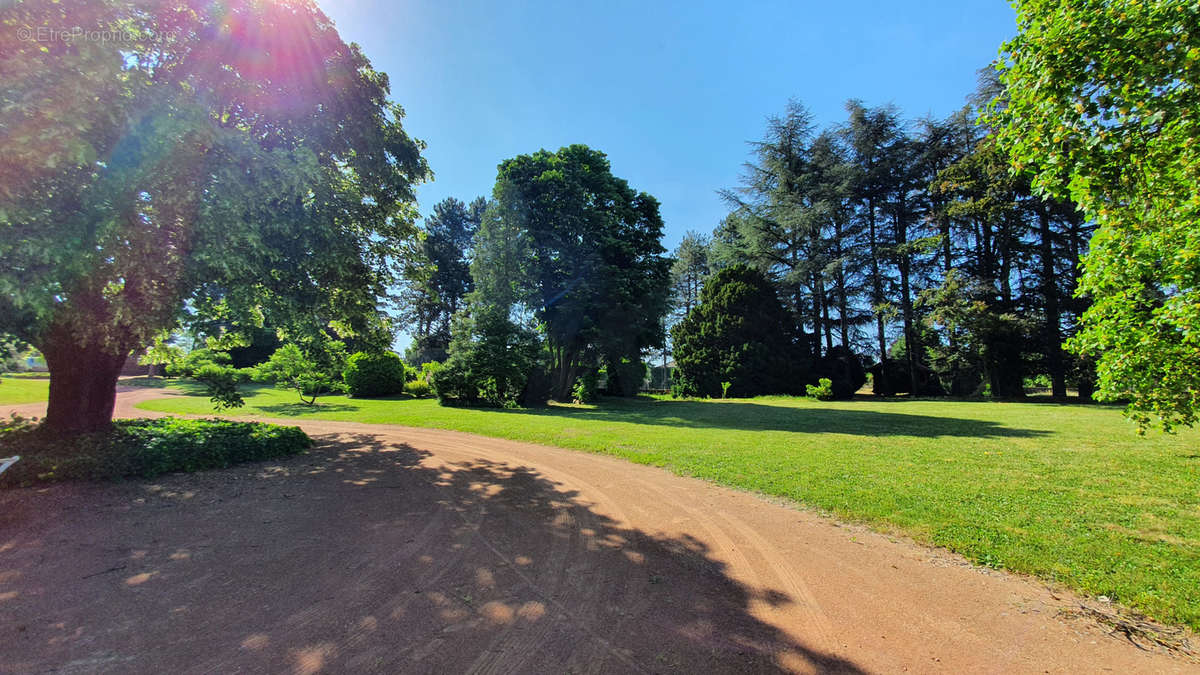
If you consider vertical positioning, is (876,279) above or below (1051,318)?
above

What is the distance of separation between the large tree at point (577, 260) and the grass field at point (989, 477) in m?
8.08

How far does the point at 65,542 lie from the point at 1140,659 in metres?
8.34

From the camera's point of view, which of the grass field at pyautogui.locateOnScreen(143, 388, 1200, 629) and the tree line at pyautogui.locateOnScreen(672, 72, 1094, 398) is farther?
the tree line at pyautogui.locateOnScreen(672, 72, 1094, 398)

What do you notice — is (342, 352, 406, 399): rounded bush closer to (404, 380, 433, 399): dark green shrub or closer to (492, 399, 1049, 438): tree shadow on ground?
(404, 380, 433, 399): dark green shrub

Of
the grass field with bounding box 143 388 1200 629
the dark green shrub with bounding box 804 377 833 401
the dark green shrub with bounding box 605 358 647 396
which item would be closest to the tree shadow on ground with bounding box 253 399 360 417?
the grass field with bounding box 143 388 1200 629

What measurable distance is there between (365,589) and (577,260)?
754 inches

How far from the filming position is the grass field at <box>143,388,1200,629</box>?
12.6 ft

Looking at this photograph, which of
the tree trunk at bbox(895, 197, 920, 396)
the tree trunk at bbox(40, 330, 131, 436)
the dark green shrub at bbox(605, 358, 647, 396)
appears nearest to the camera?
the tree trunk at bbox(40, 330, 131, 436)

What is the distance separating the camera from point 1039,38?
4.69 m

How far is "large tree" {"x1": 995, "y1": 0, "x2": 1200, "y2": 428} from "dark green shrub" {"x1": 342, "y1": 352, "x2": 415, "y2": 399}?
26.0 meters

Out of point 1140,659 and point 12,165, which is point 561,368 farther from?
point 1140,659

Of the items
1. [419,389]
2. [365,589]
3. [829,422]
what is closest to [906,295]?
[829,422]

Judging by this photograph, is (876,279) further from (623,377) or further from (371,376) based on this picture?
(371,376)

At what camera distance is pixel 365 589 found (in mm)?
3348
